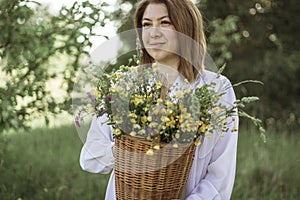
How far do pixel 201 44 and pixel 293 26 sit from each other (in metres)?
4.47

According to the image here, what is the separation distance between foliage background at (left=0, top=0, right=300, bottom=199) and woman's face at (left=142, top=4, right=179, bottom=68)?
1.72 feet

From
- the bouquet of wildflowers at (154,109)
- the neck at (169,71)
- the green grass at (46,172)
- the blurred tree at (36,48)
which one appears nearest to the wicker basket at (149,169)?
the bouquet of wildflowers at (154,109)

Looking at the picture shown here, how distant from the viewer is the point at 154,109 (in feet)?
5.27

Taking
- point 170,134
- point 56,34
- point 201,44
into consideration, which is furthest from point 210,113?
point 56,34

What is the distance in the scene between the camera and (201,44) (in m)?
2.07

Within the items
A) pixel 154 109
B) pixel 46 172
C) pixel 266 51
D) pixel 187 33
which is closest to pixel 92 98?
pixel 154 109

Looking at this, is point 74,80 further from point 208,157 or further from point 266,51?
point 266,51

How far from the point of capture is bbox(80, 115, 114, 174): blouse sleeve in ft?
6.57

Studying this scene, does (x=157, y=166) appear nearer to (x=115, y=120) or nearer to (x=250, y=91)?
(x=115, y=120)

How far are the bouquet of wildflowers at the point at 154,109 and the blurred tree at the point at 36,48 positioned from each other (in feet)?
4.69

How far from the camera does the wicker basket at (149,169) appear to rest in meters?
1.67

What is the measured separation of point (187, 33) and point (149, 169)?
1.90 ft

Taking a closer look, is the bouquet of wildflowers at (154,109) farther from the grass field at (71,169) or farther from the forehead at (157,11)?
the grass field at (71,169)

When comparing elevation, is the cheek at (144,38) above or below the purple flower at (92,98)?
above
